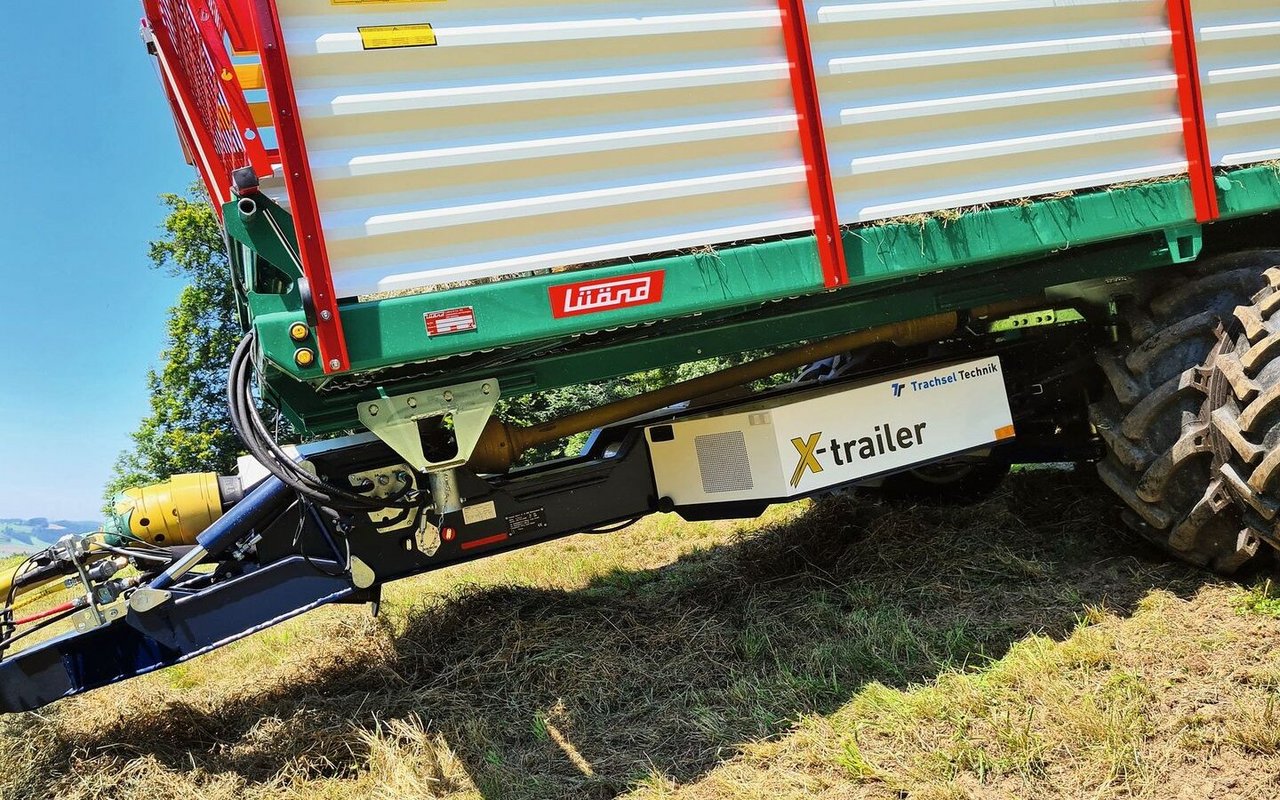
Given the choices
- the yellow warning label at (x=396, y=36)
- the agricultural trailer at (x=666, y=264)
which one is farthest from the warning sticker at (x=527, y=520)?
the yellow warning label at (x=396, y=36)

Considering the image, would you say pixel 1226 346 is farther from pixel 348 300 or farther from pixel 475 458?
pixel 348 300

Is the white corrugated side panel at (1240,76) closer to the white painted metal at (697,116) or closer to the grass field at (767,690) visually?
the white painted metal at (697,116)

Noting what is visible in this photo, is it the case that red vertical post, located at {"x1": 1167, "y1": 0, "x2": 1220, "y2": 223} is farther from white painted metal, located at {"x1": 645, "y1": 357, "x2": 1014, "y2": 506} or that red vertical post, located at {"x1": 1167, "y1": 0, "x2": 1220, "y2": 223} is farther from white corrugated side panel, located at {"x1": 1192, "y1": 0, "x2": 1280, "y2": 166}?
white painted metal, located at {"x1": 645, "y1": 357, "x2": 1014, "y2": 506}

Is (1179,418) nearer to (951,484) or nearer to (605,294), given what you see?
(951,484)

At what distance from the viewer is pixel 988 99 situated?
3.12 meters

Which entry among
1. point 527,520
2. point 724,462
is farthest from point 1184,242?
point 527,520

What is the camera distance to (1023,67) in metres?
3.18

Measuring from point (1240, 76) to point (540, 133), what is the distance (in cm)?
267

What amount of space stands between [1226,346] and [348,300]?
120 inches

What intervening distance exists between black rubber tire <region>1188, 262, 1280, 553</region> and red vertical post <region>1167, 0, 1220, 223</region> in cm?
41

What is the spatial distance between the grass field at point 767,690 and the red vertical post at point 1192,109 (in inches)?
57.0

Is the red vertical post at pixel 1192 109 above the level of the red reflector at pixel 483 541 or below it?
above

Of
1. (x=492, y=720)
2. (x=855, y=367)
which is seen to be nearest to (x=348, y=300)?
(x=492, y=720)

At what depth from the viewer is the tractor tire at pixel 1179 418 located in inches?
136
